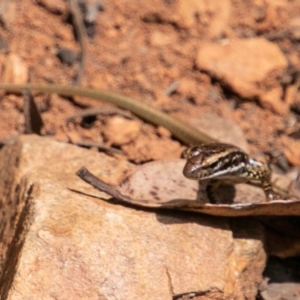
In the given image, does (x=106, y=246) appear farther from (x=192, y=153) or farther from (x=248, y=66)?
(x=248, y=66)

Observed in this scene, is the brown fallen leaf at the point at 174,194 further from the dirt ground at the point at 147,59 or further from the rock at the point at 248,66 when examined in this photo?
the rock at the point at 248,66

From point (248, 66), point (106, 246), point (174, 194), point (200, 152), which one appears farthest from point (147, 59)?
point (106, 246)

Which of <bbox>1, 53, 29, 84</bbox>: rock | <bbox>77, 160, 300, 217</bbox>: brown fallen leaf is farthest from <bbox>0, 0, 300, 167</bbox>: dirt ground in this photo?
<bbox>77, 160, 300, 217</bbox>: brown fallen leaf

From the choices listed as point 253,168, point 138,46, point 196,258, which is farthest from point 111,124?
point 196,258

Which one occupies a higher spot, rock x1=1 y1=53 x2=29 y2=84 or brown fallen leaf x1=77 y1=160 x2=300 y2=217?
brown fallen leaf x1=77 y1=160 x2=300 y2=217

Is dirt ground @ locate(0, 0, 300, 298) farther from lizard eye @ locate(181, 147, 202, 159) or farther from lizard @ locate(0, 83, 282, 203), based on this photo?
lizard eye @ locate(181, 147, 202, 159)

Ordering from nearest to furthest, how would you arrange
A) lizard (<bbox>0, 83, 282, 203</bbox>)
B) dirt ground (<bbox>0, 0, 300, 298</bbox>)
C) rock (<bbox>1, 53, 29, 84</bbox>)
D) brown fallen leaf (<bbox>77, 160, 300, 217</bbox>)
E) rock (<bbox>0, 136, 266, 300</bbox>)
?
rock (<bbox>0, 136, 266, 300</bbox>), brown fallen leaf (<bbox>77, 160, 300, 217</bbox>), lizard (<bbox>0, 83, 282, 203</bbox>), dirt ground (<bbox>0, 0, 300, 298</bbox>), rock (<bbox>1, 53, 29, 84</bbox>)

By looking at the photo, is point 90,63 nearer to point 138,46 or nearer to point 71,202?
point 138,46
